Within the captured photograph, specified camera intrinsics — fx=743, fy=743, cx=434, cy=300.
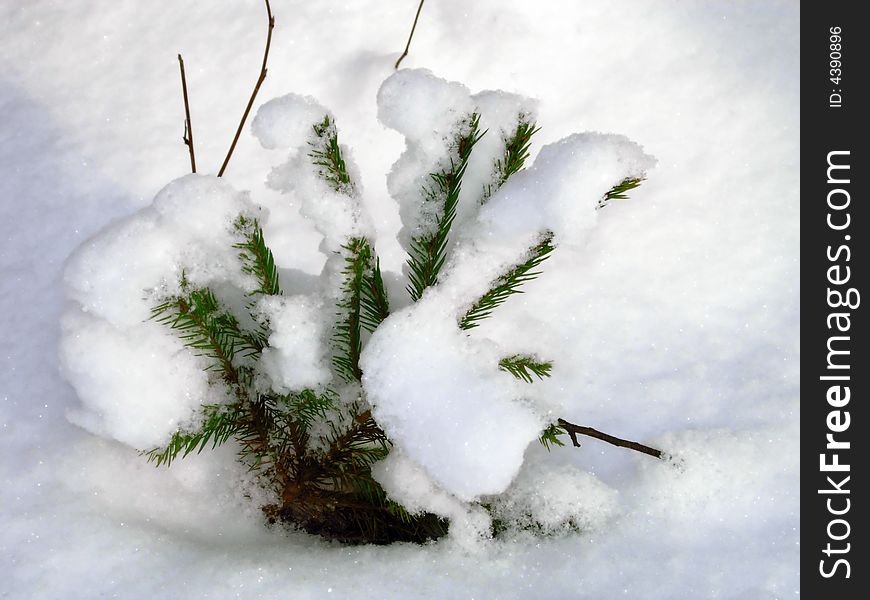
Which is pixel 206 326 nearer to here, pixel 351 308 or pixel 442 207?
pixel 351 308

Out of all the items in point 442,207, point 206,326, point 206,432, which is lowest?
point 206,432

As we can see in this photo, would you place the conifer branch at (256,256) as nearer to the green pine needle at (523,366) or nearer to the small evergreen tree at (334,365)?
the small evergreen tree at (334,365)

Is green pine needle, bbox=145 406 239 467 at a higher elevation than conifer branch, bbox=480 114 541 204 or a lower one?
lower

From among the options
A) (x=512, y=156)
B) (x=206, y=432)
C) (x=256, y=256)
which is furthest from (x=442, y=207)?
(x=206, y=432)

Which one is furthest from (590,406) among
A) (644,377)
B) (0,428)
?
(0,428)
